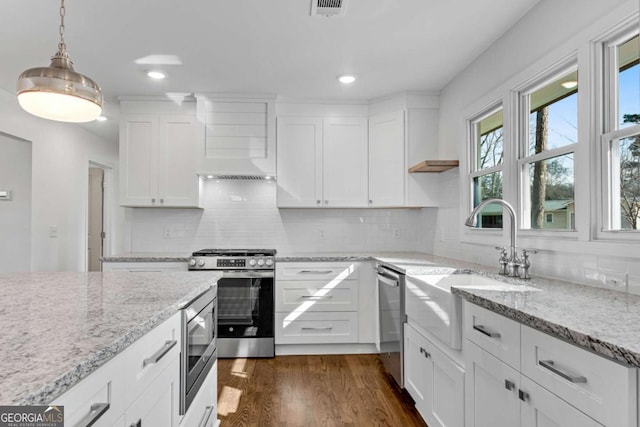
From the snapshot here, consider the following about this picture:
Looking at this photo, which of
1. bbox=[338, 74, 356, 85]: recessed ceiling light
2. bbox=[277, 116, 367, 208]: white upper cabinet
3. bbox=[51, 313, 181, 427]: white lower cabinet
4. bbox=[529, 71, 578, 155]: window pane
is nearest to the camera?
bbox=[51, 313, 181, 427]: white lower cabinet

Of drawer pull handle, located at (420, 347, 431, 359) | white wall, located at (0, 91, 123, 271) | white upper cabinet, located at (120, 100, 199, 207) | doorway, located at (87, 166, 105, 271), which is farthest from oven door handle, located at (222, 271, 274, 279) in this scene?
doorway, located at (87, 166, 105, 271)

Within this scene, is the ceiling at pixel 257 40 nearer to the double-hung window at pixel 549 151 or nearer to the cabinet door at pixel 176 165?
the cabinet door at pixel 176 165

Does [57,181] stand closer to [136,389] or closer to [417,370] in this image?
[136,389]

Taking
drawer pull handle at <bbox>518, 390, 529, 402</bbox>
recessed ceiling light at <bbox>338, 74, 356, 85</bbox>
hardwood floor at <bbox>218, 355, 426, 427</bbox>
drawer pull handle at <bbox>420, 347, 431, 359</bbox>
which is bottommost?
hardwood floor at <bbox>218, 355, 426, 427</bbox>

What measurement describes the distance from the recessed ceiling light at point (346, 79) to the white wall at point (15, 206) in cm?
336

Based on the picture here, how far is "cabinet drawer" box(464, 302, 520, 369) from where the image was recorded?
1.33m

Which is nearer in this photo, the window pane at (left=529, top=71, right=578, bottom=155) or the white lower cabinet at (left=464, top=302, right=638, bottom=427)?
the white lower cabinet at (left=464, top=302, right=638, bottom=427)

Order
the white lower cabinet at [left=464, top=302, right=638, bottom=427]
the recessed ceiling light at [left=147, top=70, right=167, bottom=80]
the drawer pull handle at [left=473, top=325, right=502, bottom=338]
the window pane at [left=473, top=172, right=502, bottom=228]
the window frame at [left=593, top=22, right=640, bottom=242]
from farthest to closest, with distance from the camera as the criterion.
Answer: the recessed ceiling light at [left=147, top=70, right=167, bottom=80] < the window pane at [left=473, top=172, right=502, bottom=228] < the window frame at [left=593, top=22, right=640, bottom=242] < the drawer pull handle at [left=473, top=325, right=502, bottom=338] < the white lower cabinet at [left=464, top=302, right=638, bottom=427]

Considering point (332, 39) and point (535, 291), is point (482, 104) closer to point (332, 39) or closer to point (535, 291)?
point (332, 39)

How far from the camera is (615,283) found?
5.37ft

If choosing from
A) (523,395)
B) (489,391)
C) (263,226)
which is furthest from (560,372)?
(263,226)

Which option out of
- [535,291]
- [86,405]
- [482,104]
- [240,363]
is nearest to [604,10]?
[482,104]

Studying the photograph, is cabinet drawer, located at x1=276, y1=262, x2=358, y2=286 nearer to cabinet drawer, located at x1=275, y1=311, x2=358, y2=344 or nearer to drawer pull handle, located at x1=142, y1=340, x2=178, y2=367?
cabinet drawer, located at x1=275, y1=311, x2=358, y2=344

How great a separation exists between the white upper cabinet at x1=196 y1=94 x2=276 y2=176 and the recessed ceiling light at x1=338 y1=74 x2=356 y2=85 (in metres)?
0.80
